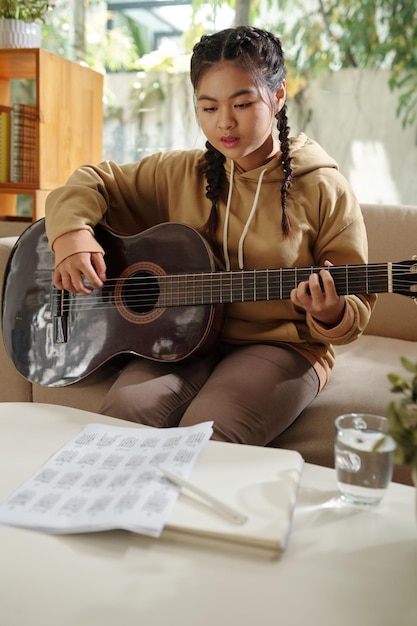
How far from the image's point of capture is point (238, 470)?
0.94m

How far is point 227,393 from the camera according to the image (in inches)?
54.6

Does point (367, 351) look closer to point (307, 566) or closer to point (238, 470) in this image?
point (238, 470)

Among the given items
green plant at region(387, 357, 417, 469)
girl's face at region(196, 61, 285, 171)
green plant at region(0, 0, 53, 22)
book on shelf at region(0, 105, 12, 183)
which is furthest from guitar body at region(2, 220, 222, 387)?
green plant at region(0, 0, 53, 22)

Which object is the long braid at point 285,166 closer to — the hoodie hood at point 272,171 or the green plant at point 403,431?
the hoodie hood at point 272,171

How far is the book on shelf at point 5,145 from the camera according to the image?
262cm

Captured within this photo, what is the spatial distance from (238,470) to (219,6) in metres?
2.64

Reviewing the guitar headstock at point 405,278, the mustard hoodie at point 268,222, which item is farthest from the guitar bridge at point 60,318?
the guitar headstock at point 405,278

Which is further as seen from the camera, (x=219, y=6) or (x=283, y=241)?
(x=219, y=6)

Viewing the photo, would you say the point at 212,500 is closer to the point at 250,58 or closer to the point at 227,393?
the point at 227,393

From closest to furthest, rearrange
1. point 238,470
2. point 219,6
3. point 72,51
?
1. point 238,470
2. point 219,6
3. point 72,51

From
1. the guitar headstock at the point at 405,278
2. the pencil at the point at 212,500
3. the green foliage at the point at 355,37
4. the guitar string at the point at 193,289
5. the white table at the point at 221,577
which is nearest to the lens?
the white table at the point at 221,577

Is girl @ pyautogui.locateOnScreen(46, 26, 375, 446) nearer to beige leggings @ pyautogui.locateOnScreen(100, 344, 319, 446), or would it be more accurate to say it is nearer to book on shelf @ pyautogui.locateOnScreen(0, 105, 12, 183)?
beige leggings @ pyautogui.locateOnScreen(100, 344, 319, 446)

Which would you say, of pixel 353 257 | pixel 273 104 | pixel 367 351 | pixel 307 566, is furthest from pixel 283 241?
pixel 307 566

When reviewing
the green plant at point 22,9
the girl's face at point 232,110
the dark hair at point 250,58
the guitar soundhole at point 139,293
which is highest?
the green plant at point 22,9
